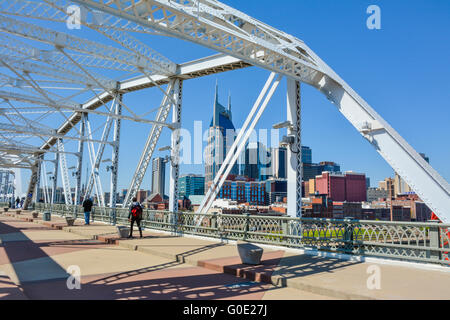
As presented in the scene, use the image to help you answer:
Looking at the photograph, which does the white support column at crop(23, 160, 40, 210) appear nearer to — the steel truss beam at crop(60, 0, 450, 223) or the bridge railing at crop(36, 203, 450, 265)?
the bridge railing at crop(36, 203, 450, 265)

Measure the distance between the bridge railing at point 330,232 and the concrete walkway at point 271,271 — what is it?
45 cm

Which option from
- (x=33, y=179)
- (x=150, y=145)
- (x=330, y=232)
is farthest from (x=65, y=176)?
(x=330, y=232)

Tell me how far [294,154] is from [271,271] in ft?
19.4

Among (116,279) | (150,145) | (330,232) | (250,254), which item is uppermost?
(150,145)

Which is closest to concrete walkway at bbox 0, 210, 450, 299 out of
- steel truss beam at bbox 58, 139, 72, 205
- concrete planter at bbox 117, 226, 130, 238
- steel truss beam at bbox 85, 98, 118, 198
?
concrete planter at bbox 117, 226, 130, 238

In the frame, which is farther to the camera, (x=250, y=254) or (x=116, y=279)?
(x=250, y=254)

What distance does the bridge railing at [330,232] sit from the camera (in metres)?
7.71

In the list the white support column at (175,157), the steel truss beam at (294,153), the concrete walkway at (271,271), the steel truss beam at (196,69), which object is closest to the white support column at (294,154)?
the steel truss beam at (294,153)

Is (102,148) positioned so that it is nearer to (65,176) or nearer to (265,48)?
(65,176)

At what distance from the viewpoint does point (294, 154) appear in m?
12.4

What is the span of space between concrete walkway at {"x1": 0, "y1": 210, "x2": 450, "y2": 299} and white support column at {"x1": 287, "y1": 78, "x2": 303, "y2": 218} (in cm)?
211

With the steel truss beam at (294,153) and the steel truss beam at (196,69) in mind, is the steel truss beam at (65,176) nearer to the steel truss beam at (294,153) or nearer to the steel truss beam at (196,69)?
the steel truss beam at (196,69)

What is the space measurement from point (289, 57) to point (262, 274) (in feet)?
22.7
